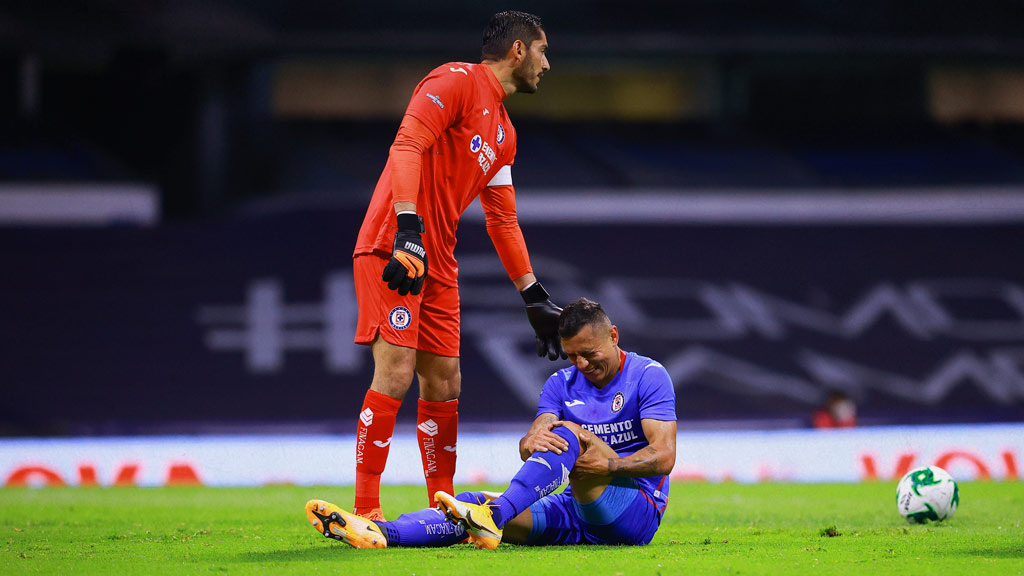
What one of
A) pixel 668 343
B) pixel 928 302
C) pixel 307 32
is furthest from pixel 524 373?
pixel 307 32

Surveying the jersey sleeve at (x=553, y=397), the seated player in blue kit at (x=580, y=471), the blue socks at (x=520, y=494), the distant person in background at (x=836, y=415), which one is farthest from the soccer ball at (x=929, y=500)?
the distant person in background at (x=836, y=415)

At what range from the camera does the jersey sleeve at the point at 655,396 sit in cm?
487

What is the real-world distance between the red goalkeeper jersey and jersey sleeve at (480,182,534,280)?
0.16m

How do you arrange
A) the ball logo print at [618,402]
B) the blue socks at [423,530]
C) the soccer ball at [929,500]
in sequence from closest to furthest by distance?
the blue socks at [423,530]
the ball logo print at [618,402]
the soccer ball at [929,500]

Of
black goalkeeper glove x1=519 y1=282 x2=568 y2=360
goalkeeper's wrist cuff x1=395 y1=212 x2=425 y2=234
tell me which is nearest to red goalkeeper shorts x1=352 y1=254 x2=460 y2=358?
goalkeeper's wrist cuff x1=395 y1=212 x2=425 y2=234

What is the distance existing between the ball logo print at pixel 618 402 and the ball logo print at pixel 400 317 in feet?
3.13

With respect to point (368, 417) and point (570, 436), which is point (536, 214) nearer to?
point (368, 417)

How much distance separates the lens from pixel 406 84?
72.2 ft

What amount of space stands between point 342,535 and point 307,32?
15324mm

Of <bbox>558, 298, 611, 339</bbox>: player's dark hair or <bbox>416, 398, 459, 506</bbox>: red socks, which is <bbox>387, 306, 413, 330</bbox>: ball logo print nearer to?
<bbox>416, 398, 459, 506</bbox>: red socks

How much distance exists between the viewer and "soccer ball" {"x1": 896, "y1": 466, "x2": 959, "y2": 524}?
647 centimetres

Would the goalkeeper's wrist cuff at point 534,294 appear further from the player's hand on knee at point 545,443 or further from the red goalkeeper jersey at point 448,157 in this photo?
the player's hand on knee at point 545,443

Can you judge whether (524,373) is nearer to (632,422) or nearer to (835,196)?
(835,196)

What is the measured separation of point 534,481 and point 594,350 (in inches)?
24.6
